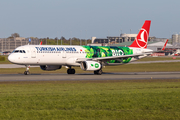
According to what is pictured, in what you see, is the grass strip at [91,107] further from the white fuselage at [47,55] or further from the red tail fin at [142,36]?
the red tail fin at [142,36]

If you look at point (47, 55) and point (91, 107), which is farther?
point (47, 55)

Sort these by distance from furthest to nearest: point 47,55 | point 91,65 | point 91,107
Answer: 1. point 91,65
2. point 47,55
3. point 91,107

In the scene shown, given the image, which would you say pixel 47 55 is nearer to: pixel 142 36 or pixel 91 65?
pixel 91 65

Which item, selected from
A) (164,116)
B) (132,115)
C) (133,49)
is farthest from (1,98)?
(133,49)

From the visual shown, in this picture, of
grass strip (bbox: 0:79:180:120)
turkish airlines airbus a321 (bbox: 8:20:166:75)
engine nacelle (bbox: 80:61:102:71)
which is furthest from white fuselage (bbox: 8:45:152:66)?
grass strip (bbox: 0:79:180:120)

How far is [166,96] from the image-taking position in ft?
58.9

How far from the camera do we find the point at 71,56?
1603 inches

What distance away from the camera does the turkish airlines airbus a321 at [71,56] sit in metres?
38.0

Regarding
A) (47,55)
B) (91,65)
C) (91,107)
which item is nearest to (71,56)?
(91,65)

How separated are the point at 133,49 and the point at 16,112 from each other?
116 feet

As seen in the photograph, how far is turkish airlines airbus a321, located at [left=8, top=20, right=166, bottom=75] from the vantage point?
125 ft

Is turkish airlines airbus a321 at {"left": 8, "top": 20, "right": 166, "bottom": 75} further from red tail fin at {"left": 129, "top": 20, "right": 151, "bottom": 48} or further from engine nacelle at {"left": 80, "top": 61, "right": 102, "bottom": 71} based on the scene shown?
red tail fin at {"left": 129, "top": 20, "right": 151, "bottom": 48}

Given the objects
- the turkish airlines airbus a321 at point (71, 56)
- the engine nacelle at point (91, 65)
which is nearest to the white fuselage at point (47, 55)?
the turkish airlines airbus a321 at point (71, 56)

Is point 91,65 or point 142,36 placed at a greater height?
point 142,36
